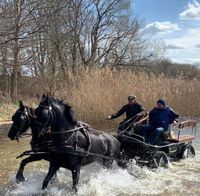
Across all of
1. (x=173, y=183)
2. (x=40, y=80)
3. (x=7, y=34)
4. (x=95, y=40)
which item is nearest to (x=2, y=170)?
(x=173, y=183)

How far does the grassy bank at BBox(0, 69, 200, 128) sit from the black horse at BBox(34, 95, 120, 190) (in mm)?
9464

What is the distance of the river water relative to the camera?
303 inches

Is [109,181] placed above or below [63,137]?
below

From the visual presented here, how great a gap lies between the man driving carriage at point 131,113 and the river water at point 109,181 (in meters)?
1.15

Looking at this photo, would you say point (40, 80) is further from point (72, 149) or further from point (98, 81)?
point (72, 149)

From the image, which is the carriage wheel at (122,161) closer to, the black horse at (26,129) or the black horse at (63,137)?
the black horse at (63,137)

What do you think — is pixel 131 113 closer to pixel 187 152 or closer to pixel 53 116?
pixel 187 152

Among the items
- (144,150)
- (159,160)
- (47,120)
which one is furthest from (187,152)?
(47,120)

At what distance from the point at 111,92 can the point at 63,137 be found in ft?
33.3

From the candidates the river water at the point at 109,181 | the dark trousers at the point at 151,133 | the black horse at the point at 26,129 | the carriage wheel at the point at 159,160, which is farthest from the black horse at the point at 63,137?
the dark trousers at the point at 151,133

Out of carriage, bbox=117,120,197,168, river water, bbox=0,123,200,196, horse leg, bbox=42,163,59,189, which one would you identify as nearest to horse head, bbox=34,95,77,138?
horse leg, bbox=42,163,59,189

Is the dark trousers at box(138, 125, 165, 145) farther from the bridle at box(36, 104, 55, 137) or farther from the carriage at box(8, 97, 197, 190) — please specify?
the bridle at box(36, 104, 55, 137)

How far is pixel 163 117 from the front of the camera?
988 centimetres

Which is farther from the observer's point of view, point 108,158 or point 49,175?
point 108,158
